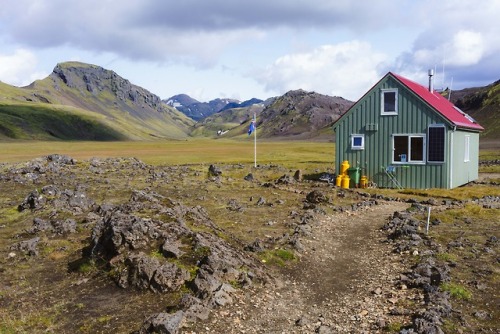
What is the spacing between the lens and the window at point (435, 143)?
33.0 metres

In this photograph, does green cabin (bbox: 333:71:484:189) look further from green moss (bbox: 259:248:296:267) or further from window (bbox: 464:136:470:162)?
green moss (bbox: 259:248:296:267)

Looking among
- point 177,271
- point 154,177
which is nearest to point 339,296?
point 177,271

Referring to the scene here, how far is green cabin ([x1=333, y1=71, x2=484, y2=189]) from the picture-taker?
109 ft

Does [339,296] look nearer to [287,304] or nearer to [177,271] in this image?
[287,304]

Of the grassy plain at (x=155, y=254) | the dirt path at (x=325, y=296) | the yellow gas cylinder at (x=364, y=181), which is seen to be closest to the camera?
the dirt path at (x=325, y=296)

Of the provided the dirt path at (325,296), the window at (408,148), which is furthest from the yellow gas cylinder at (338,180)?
the dirt path at (325,296)

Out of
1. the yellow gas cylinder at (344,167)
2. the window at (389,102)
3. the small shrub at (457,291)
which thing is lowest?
the small shrub at (457,291)

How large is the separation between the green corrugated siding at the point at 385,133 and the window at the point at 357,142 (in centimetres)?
29

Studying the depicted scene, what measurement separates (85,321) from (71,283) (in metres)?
2.93

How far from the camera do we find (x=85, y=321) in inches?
421

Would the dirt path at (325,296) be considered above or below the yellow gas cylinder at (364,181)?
below

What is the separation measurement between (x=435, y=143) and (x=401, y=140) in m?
3.33

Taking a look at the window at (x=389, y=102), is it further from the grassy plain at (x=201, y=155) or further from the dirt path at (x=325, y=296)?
the grassy plain at (x=201, y=155)

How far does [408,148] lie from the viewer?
33969 millimetres
